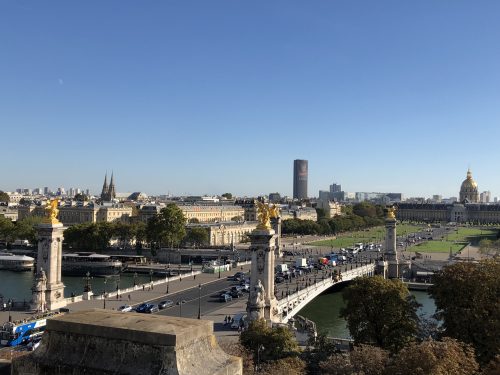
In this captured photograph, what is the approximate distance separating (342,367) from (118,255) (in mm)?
64316

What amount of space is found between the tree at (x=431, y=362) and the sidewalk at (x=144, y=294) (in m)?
19.4

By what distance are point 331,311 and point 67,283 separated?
1215 inches

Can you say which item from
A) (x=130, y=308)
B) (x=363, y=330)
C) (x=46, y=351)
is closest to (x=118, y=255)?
(x=130, y=308)

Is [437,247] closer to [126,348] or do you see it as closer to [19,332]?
[19,332]

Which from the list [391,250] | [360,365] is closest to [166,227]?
[391,250]

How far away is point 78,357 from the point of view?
562 cm

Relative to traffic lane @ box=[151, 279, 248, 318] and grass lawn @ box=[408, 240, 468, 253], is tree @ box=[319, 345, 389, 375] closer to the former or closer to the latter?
traffic lane @ box=[151, 279, 248, 318]

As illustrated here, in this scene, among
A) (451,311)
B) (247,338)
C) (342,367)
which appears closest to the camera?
(342,367)

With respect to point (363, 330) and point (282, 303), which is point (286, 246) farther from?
point (363, 330)

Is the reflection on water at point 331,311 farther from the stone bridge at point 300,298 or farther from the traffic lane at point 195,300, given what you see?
the traffic lane at point 195,300

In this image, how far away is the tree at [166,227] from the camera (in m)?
79.9

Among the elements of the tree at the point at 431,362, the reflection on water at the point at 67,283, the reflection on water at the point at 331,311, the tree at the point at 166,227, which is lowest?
the reflection on water at the point at 331,311

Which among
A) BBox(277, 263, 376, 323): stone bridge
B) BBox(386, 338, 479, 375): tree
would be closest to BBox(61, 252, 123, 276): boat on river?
BBox(277, 263, 376, 323): stone bridge

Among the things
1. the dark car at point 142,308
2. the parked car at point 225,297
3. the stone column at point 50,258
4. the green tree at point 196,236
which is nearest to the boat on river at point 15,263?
the green tree at point 196,236
